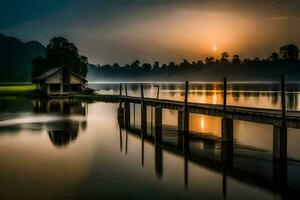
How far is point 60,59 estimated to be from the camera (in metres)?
93.5

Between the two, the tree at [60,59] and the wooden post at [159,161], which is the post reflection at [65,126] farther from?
the tree at [60,59]

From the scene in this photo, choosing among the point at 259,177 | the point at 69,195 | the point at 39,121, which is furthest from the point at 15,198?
the point at 39,121

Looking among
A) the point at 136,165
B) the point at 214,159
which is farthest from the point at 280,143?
the point at 136,165

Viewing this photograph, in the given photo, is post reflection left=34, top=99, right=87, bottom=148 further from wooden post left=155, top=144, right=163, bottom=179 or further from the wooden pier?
wooden post left=155, top=144, right=163, bottom=179

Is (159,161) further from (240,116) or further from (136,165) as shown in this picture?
(240,116)

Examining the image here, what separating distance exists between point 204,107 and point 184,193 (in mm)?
11128

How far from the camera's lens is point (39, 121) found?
139 feet

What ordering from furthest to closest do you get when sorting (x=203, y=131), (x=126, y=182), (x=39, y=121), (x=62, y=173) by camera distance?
(x=39, y=121) → (x=203, y=131) → (x=62, y=173) → (x=126, y=182)

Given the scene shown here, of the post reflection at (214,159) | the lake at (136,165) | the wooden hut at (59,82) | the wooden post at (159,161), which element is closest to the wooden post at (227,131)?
the post reflection at (214,159)

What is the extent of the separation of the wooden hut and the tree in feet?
38.8

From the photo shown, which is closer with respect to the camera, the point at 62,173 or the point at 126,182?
the point at 126,182

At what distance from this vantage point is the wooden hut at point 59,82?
76.9 meters

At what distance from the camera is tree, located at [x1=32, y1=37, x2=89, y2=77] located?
92.9m

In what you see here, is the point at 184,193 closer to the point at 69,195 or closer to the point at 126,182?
the point at 126,182
